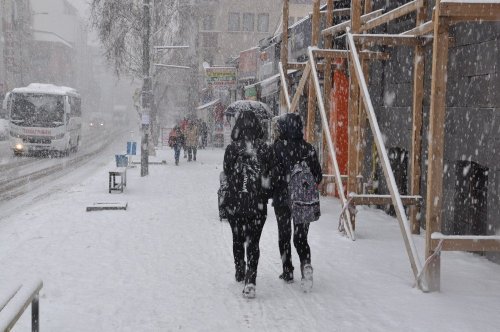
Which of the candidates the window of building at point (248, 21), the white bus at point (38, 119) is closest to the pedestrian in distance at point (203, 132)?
the white bus at point (38, 119)

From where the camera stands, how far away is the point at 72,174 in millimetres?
21656

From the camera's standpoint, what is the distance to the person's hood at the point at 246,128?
6.19 metres

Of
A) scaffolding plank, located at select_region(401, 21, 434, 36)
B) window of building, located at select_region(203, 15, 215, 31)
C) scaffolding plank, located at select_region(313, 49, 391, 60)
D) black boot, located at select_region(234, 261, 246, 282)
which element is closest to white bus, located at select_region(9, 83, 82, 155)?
scaffolding plank, located at select_region(313, 49, 391, 60)

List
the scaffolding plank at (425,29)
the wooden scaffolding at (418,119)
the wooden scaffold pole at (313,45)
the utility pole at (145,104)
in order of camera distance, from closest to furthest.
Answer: the wooden scaffolding at (418,119), the scaffolding plank at (425,29), the wooden scaffold pole at (313,45), the utility pole at (145,104)

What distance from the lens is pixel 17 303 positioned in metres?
3.95

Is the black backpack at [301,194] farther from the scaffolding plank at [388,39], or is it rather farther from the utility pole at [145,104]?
the utility pole at [145,104]

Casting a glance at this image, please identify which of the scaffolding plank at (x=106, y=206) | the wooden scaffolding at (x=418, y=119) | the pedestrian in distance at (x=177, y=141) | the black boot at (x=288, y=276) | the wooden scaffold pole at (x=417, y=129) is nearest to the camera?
the wooden scaffolding at (x=418, y=119)

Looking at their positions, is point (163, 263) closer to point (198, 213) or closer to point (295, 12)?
point (198, 213)

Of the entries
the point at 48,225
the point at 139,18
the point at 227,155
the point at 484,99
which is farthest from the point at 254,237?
the point at 139,18

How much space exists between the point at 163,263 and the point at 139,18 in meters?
25.0

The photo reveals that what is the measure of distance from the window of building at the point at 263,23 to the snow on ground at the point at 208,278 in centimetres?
4290

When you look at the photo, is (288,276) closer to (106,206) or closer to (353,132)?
(353,132)

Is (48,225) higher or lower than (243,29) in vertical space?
lower

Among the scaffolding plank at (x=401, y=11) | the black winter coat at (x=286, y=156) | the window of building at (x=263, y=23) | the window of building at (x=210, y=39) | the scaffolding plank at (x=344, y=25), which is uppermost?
the window of building at (x=263, y=23)
